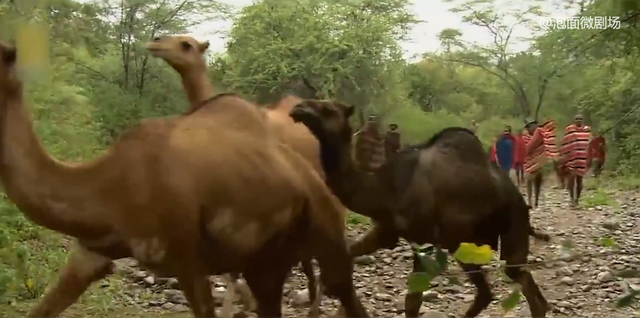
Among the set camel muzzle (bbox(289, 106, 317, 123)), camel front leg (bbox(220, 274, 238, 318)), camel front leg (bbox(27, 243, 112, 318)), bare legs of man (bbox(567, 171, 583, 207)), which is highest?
camel muzzle (bbox(289, 106, 317, 123))

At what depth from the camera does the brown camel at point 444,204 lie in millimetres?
2412

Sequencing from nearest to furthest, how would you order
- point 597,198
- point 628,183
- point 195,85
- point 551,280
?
1. point 195,85
2. point 551,280
3. point 628,183
4. point 597,198

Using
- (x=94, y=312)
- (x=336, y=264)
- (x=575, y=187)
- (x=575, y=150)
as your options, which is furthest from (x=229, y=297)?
(x=575, y=187)

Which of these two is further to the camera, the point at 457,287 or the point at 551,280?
the point at 551,280

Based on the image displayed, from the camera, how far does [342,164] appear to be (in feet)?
7.47

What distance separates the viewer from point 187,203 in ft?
5.94

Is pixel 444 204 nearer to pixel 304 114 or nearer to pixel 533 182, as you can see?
pixel 304 114

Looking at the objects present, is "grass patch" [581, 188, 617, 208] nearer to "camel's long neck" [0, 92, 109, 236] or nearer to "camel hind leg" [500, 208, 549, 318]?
"camel hind leg" [500, 208, 549, 318]

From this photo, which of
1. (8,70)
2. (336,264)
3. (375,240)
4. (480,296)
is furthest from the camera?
(480,296)

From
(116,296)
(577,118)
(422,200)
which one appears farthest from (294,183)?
(577,118)

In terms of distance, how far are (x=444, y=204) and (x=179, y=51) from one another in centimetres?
129

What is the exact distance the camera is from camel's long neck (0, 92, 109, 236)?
172 centimetres

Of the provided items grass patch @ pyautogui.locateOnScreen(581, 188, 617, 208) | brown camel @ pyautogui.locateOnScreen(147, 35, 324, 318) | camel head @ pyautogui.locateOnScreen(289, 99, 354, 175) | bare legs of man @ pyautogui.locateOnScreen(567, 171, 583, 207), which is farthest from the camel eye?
grass patch @ pyautogui.locateOnScreen(581, 188, 617, 208)

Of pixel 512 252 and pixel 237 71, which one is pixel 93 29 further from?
pixel 512 252
